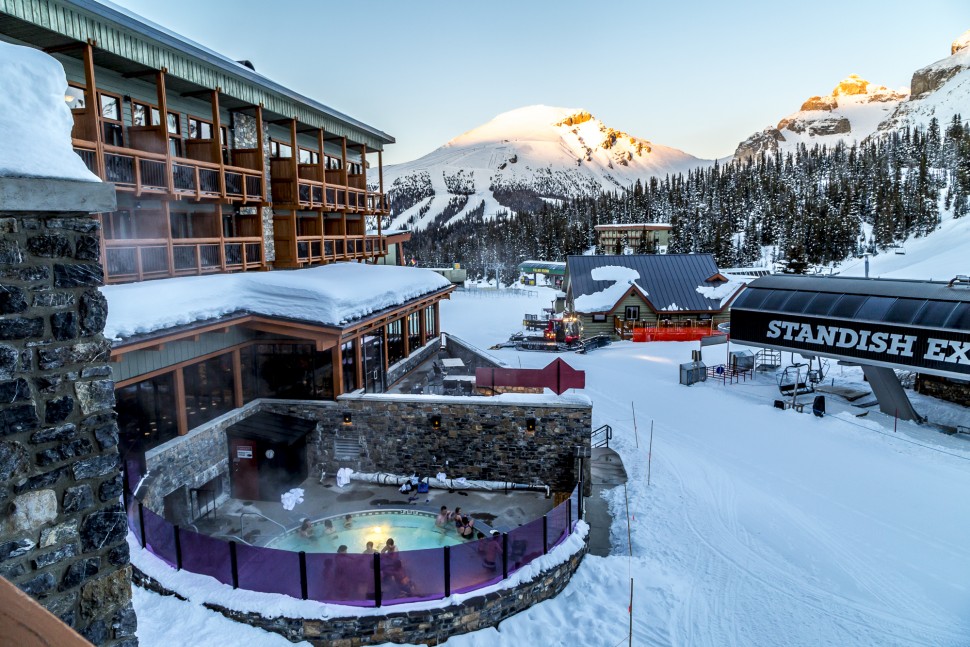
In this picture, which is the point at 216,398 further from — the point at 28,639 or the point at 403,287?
the point at 28,639

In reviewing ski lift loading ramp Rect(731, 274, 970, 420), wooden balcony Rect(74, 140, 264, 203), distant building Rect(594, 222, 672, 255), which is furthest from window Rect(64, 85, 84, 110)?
distant building Rect(594, 222, 672, 255)

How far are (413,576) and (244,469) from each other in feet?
22.3

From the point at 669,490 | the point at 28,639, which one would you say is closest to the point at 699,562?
the point at 669,490

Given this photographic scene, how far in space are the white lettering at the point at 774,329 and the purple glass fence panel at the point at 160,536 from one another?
21.6 metres

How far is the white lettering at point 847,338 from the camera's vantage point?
20.7 metres

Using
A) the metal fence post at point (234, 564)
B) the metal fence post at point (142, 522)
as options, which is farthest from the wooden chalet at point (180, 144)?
the metal fence post at point (234, 564)

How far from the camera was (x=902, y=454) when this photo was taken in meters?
17.4

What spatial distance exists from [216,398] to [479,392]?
328 inches

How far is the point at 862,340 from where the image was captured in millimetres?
20547

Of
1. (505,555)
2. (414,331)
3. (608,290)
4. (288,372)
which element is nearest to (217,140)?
(288,372)

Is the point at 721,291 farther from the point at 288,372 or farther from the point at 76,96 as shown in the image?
the point at 76,96

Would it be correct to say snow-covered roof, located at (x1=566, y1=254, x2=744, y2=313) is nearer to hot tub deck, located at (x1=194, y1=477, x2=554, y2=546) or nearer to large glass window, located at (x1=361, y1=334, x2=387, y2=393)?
large glass window, located at (x1=361, y1=334, x2=387, y2=393)

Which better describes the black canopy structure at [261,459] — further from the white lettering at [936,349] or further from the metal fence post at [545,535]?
the white lettering at [936,349]

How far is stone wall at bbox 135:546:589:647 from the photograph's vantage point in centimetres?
927
